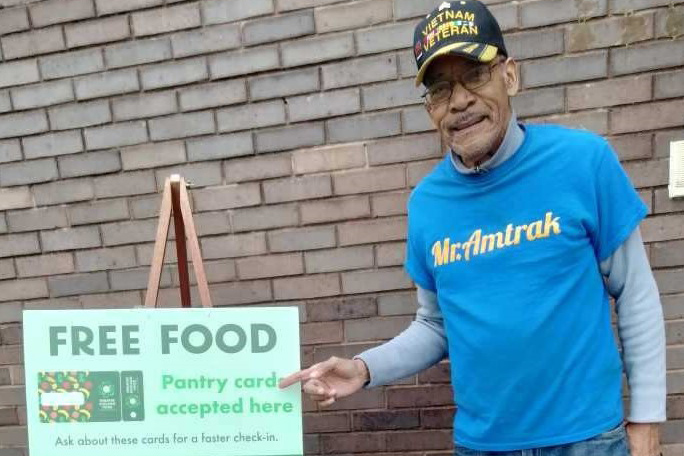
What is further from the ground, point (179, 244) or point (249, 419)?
point (179, 244)

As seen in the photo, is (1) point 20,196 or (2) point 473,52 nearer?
(2) point 473,52

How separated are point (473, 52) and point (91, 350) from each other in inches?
52.2

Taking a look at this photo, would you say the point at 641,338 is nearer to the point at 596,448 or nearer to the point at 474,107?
the point at 596,448

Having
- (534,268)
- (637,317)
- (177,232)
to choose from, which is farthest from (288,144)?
(637,317)

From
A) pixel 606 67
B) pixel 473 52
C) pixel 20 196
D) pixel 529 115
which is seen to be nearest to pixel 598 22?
pixel 606 67

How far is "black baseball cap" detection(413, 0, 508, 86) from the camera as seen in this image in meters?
1.28

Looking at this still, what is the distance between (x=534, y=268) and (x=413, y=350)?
45 cm

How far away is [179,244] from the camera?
1.81 metres

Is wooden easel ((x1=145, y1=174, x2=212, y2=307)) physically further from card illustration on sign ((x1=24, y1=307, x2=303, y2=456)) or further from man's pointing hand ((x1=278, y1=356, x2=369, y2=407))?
man's pointing hand ((x1=278, y1=356, x2=369, y2=407))

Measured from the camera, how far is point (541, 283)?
1.29 metres

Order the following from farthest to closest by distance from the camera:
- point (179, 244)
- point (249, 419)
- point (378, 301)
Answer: point (378, 301) < point (179, 244) < point (249, 419)

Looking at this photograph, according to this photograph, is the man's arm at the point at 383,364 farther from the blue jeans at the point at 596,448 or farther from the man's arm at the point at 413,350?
the blue jeans at the point at 596,448

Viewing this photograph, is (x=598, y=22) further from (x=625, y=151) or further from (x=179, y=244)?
(x=179, y=244)

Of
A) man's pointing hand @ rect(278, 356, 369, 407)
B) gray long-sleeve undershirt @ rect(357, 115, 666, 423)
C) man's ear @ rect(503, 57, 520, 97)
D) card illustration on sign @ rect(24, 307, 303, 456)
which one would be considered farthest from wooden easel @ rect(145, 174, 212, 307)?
man's ear @ rect(503, 57, 520, 97)
